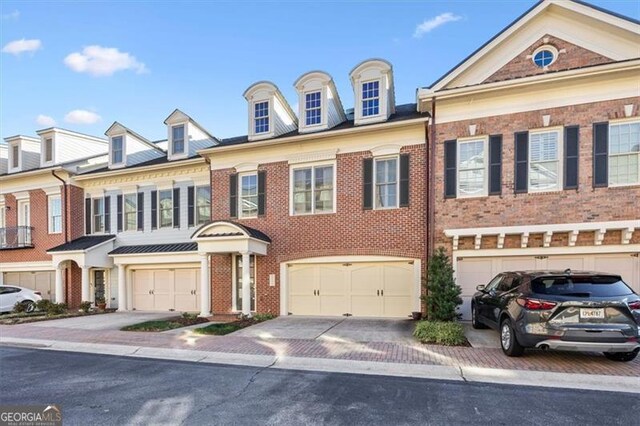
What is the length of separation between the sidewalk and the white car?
7410 millimetres

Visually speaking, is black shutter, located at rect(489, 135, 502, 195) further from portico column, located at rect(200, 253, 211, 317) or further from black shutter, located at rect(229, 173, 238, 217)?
portico column, located at rect(200, 253, 211, 317)

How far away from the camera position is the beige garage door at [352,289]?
40.4 ft

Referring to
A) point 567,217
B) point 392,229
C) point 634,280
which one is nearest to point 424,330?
point 392,229

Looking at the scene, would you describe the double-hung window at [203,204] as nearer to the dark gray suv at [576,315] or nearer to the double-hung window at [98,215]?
the double-hung window at [98,215]

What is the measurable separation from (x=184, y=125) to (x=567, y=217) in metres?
15.5

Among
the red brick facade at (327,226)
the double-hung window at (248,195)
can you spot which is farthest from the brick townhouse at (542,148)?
the double-hung window at (248,195)

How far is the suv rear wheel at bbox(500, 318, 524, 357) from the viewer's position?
7.07 meters

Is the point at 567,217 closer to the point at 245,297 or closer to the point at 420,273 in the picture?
the point at 420,273

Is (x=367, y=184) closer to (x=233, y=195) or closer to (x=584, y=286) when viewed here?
(x=233, y=195)

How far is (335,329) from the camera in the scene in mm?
10500

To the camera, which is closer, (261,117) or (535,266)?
(535,266)

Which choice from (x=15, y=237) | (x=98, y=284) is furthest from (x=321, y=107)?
(x=15, y=237)

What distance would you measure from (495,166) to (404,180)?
110 inches

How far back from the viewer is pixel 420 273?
11.8 m
